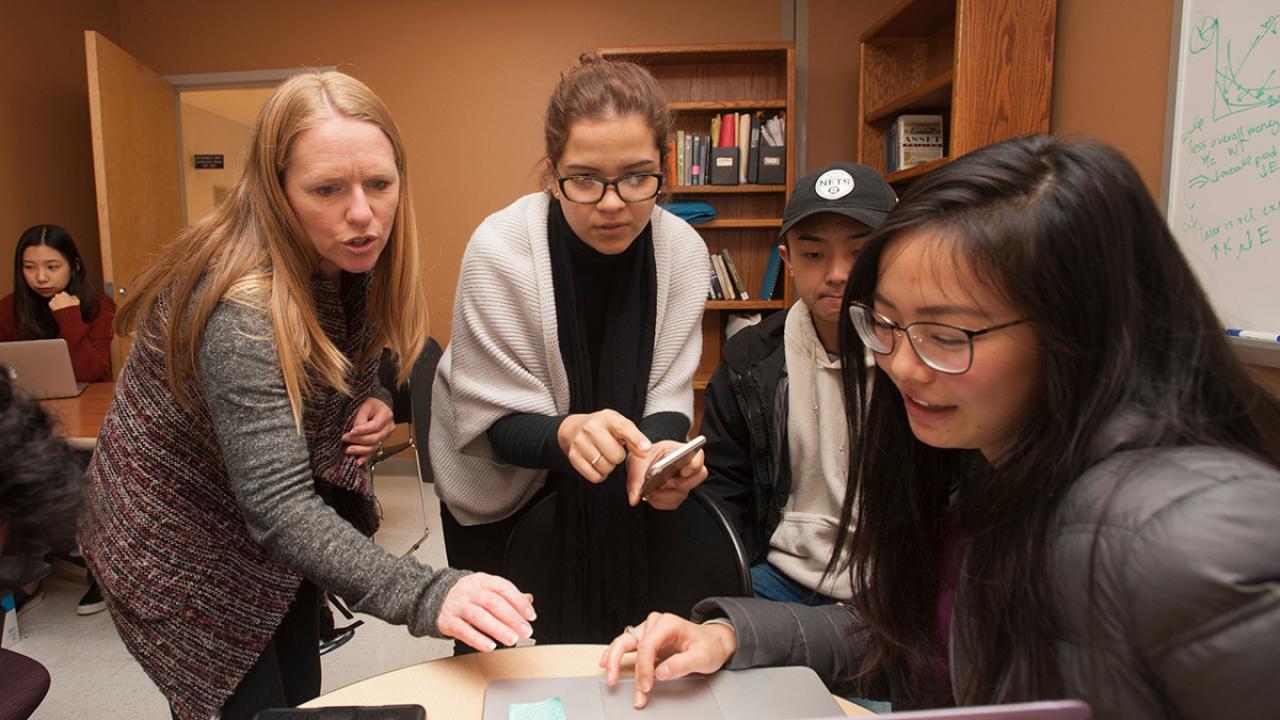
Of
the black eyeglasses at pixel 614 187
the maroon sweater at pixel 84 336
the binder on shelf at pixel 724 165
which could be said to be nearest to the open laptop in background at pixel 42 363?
the maroon sweater at pixel 84 336

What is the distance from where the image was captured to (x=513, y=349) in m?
1.32

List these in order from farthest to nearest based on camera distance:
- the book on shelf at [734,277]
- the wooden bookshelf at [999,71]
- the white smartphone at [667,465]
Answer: the book on shelf at [734,277], the wooden bookshelf at [999,71], the white smartphone at [667,465]

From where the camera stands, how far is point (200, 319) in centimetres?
98

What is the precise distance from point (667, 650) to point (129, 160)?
4.31 metres

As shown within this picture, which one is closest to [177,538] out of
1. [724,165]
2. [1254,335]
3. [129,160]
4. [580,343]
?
[580,343]

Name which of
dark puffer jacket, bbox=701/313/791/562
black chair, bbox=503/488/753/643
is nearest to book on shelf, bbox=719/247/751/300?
dark puffer jacket, bbox=701/313/791/562

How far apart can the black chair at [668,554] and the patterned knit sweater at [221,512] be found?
1.06 feet

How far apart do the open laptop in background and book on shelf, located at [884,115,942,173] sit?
3.41 meters

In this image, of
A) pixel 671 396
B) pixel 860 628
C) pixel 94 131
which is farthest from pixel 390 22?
pixel 860 628

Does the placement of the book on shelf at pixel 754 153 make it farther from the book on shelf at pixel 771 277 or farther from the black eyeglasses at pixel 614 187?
the black eyeglasses at pixel 614 187

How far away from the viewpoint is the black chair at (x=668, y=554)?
4.23 feet

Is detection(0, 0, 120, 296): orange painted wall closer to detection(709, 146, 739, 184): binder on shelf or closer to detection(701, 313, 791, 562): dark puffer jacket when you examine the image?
detection(709, 146, 739, 184): binder on shelf

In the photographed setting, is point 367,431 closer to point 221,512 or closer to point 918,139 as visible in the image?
point 221,512

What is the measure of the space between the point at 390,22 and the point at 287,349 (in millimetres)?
3966
